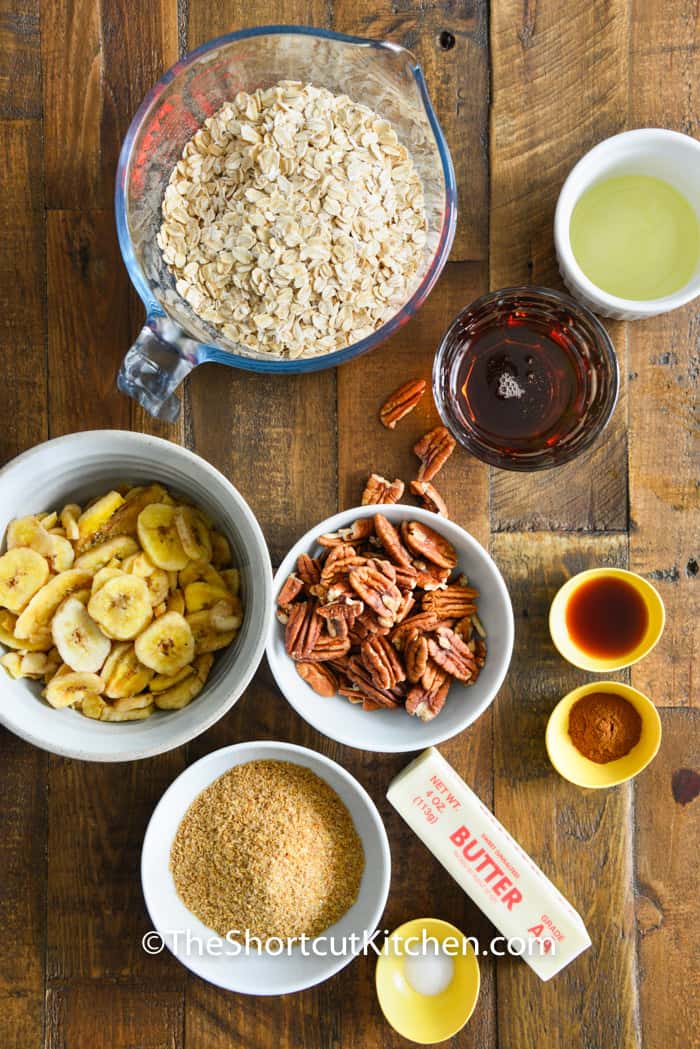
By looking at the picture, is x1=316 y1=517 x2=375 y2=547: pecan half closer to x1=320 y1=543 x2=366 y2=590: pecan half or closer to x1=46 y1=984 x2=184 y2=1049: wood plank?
x1=320 y1=543 x2=366 y2=590: pecan half

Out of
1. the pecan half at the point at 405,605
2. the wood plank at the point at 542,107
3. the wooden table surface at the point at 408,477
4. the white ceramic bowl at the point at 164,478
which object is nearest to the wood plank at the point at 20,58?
the wooden table surface at the point at 408,477

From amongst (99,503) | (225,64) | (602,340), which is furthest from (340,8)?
(99,503)

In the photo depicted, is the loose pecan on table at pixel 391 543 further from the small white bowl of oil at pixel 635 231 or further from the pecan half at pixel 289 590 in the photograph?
the small white bowl of oil at pixel 635 231

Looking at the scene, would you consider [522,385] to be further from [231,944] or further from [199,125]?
[231,944]

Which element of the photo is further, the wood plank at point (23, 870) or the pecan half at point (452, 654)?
the wood plank at point (23, 870)

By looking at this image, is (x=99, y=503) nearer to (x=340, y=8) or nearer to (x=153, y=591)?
(x=153, y=591)

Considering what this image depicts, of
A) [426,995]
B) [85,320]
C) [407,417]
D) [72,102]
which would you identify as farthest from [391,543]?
[72,102]

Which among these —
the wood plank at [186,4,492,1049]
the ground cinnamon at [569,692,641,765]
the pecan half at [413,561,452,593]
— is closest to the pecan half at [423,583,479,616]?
the pecan half at [413,561,452,593]
